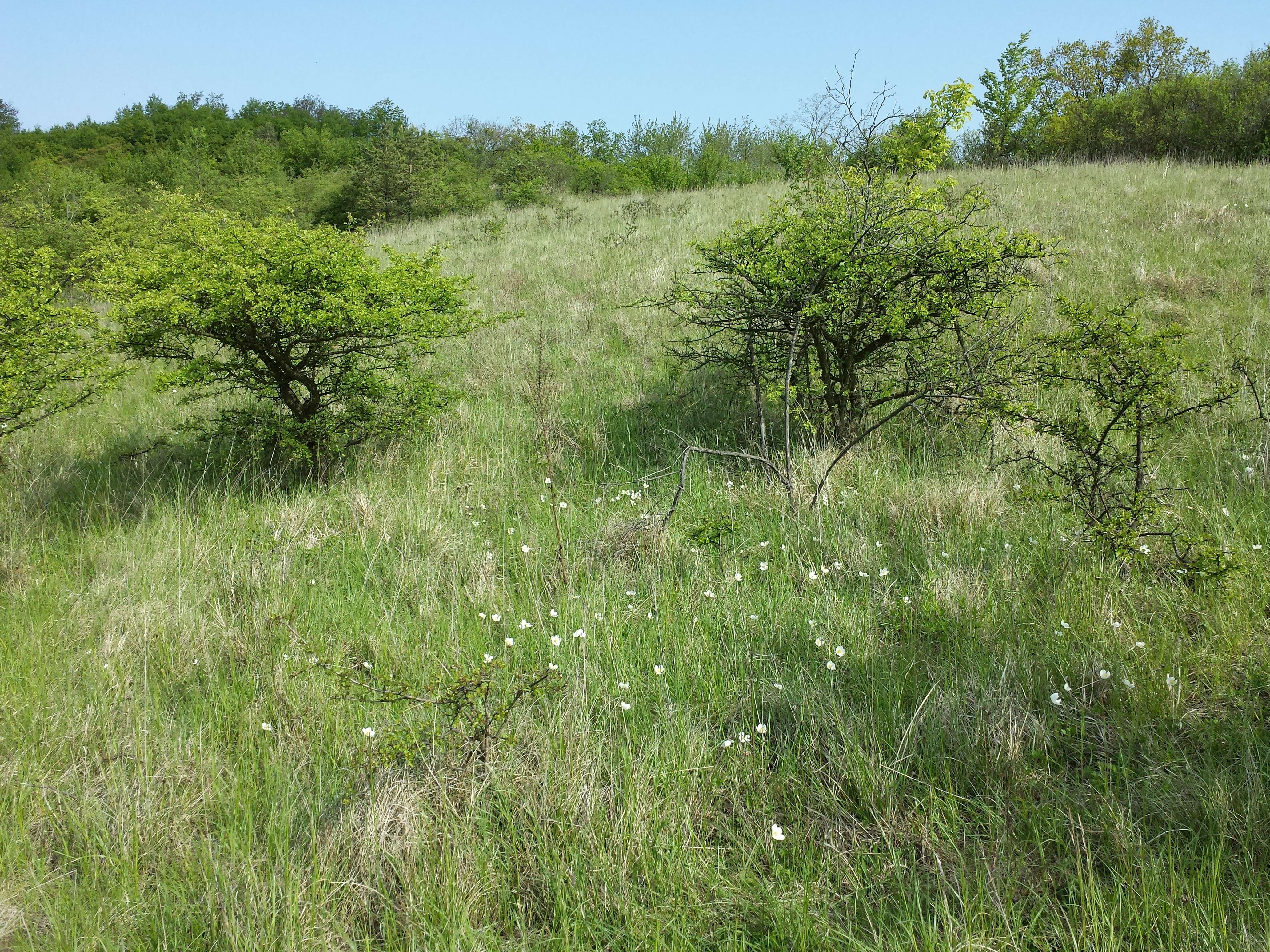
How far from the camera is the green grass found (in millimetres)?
1866

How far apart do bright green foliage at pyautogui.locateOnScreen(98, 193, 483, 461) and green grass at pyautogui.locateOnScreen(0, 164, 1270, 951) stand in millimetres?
615

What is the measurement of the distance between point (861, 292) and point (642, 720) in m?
3.25

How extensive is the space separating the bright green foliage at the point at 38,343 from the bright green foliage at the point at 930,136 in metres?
5.19

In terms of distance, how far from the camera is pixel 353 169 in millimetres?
25672

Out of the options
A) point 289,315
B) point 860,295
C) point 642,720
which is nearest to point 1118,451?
point 860,295

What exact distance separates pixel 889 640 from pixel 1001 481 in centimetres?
162

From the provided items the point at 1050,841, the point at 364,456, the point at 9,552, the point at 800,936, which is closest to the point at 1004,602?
the point at 1050,841

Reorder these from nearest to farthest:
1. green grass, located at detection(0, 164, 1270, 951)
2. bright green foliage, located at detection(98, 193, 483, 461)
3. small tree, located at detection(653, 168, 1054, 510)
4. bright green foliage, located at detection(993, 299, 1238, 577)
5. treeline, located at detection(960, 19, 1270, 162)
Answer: green grass, located at detection(0, 164, 1270, 951), bright green foliage, located at detection(993, 299, 1238, 577), bright green foliage, located at detection(98, 193, 483, 461), small tree, located at detection(653, 168, 1054, 510), treeline, located at detection(960, 19, 1270, 162)

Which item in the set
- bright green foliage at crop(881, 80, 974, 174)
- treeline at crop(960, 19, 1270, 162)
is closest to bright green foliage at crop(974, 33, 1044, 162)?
treeline at crop(960, 19, 1270, 162)

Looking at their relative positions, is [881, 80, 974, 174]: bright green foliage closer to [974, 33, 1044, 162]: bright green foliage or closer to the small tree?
the small tree

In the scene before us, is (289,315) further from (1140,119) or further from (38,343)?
(1140,119)

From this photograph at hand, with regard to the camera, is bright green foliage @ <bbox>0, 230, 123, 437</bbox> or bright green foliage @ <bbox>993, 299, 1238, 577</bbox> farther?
bright green foliage @ <bbox>0, 230, 123, 437</bbox>

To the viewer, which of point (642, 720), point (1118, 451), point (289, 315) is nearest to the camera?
point (642, 720)

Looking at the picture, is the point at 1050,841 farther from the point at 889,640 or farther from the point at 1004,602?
the point at 1004,602
